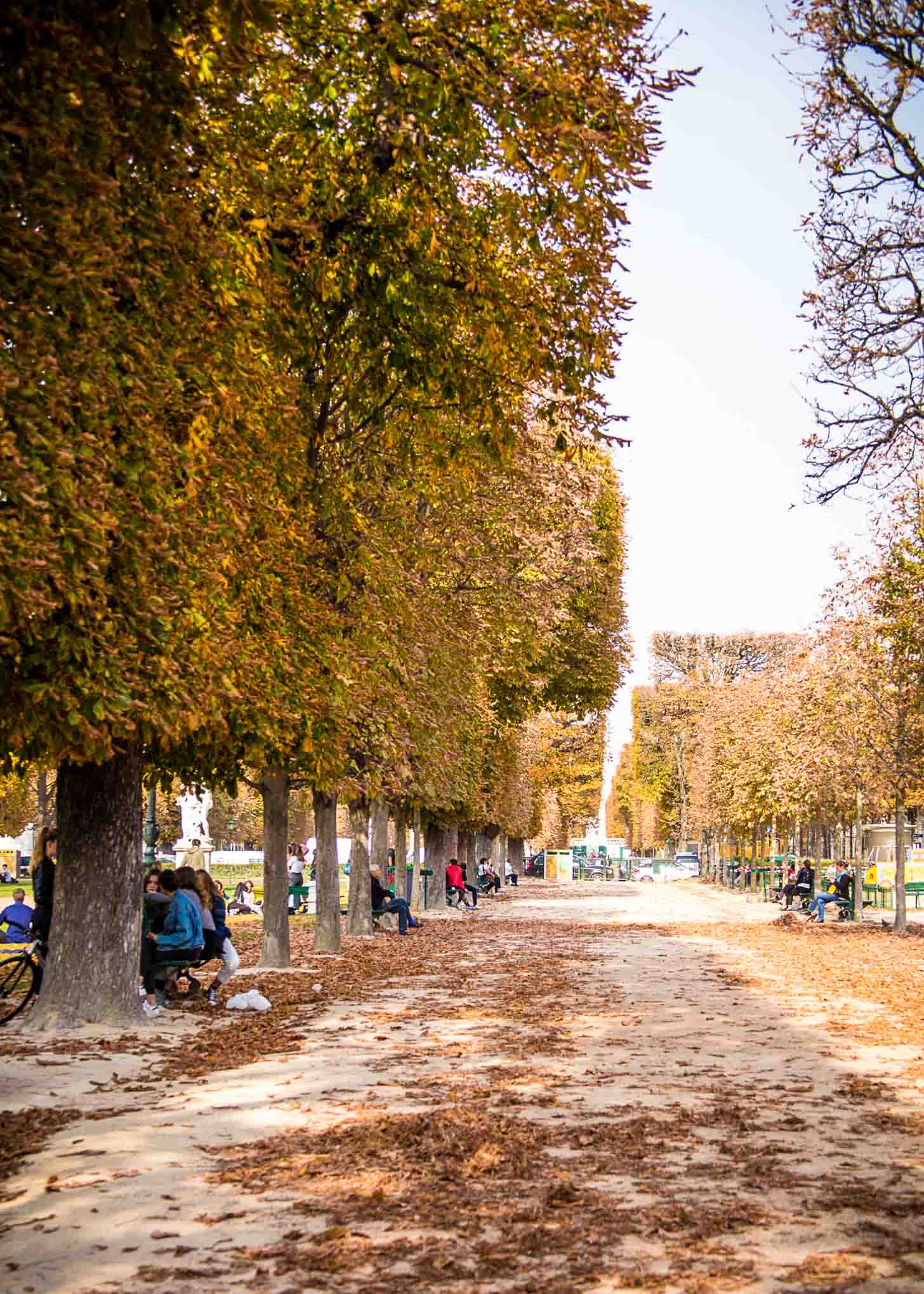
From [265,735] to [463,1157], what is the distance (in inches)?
242

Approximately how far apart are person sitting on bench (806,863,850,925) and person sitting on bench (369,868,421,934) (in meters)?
10.4

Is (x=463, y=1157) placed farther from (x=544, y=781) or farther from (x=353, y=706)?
(x=544, y=781)

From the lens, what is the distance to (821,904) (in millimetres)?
35500

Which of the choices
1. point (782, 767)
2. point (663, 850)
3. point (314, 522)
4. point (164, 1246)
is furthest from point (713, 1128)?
point (663, 850)

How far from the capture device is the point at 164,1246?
19.6 ft

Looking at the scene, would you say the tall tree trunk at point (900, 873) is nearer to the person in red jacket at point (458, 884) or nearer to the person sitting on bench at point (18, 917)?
the person in red jacket at point (458, 884)

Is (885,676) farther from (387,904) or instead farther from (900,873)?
(387,904)

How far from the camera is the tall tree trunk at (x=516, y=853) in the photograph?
80875mm

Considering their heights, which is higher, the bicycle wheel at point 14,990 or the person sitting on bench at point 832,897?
the bicycle wheel at point 14,990

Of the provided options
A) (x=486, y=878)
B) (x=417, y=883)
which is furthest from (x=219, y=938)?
(x=486, y=878)

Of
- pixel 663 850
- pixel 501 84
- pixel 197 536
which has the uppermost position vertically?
pixel 501 84

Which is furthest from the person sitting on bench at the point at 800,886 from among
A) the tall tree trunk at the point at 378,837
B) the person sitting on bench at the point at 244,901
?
the person sitting on bench at the point at 244,901

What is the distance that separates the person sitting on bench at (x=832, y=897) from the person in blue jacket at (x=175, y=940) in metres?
22.9

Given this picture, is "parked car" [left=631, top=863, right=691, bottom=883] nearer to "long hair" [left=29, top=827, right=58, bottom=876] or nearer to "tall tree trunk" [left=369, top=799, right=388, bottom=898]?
"tall tree trunk" [left=369, top=799, right=388, bottom=898]
